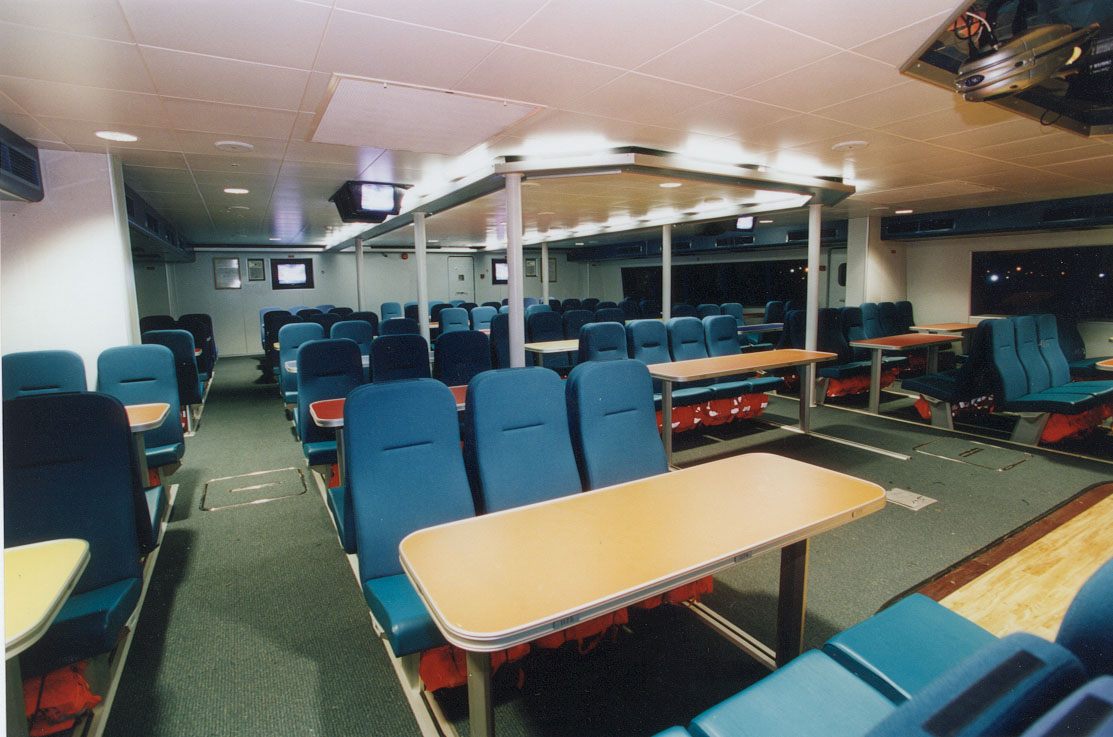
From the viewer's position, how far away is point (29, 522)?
1844 mm

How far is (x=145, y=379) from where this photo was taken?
→ 365 cm

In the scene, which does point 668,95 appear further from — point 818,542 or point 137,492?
point 137,492

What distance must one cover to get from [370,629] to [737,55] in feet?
10.5

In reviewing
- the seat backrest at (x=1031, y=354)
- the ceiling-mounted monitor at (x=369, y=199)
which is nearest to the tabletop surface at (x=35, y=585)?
the ceiling-mounted monitor at (x=369, y=199)

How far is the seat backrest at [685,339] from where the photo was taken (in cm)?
549

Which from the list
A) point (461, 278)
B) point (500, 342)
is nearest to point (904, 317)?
point (500, 342)

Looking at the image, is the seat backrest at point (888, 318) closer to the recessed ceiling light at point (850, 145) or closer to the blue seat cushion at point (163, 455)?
the recessed ceiling light at point (850, 145)

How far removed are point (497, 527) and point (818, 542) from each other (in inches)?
92.1

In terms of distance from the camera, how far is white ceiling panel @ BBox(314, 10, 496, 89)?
2.36 m

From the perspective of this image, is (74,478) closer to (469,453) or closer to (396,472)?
(396,472)

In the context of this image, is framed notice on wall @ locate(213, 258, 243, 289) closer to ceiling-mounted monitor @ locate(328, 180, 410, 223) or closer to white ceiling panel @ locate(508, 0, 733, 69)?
ceiling-mounted monitor @ locate(328, 180, 410, 223)

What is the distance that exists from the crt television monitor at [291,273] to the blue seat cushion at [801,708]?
14464mm

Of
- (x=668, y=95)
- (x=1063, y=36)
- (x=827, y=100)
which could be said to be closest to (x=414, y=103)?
(x=668, y=95)

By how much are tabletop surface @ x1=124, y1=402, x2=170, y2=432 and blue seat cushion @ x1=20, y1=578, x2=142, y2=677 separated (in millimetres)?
1093
